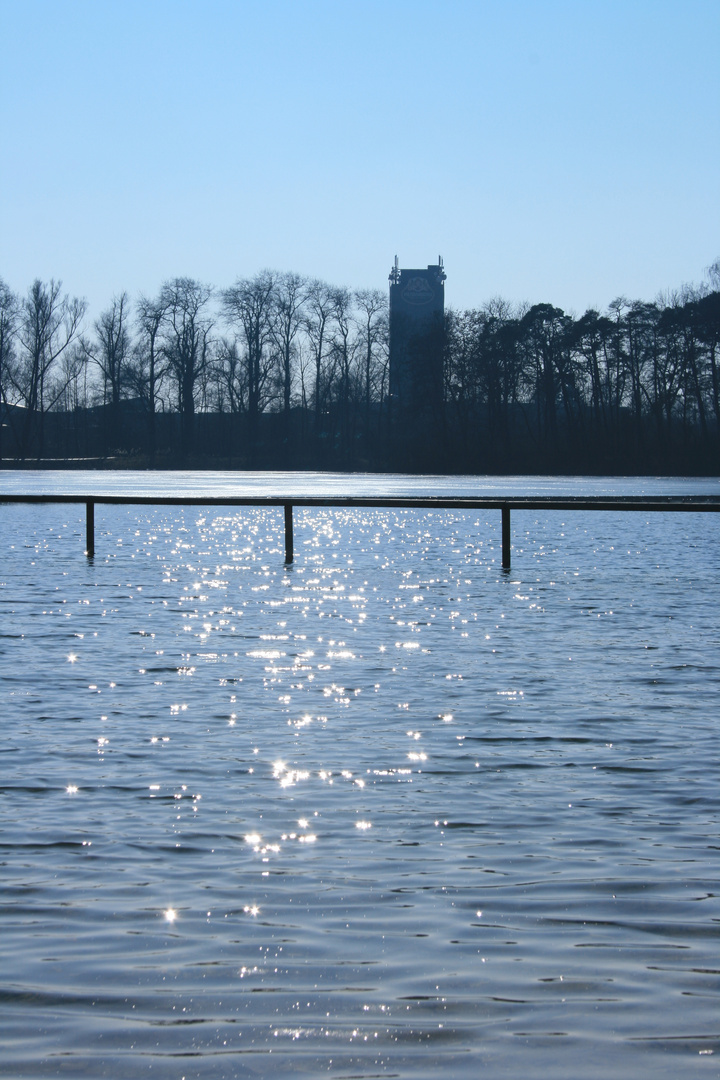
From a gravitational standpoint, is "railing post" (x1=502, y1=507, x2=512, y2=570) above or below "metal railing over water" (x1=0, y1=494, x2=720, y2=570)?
below

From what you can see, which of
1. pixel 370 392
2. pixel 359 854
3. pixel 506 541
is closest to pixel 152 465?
pixel 370 392

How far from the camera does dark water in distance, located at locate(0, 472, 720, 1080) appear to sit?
4.04m

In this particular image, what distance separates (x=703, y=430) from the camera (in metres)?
87.5

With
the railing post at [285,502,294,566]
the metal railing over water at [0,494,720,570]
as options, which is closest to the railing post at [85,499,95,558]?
the metal railing over water at [0,494,720,570]

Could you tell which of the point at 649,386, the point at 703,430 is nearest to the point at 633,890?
the point at 703,430

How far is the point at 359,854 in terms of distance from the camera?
6047 millimetres

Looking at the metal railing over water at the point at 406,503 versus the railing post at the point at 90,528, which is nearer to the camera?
the metal railing over water at the point at 406,503

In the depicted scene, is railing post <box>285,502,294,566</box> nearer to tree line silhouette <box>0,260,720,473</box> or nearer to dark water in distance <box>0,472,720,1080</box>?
dark water in distance <box>0,472,720,1080</box>

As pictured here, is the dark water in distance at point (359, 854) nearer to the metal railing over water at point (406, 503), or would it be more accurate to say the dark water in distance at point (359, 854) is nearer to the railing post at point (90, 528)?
the metal railing over water at point (406, 503)

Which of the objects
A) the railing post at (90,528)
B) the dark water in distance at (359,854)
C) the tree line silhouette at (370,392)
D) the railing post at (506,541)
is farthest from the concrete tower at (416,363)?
the dark water in distance at (359,854)

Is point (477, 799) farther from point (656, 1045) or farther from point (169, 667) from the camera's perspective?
point (169, 667)

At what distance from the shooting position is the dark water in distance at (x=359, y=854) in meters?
4.04

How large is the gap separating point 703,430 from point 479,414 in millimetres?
19057

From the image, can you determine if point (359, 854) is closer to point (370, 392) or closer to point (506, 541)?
point (506, 541)
